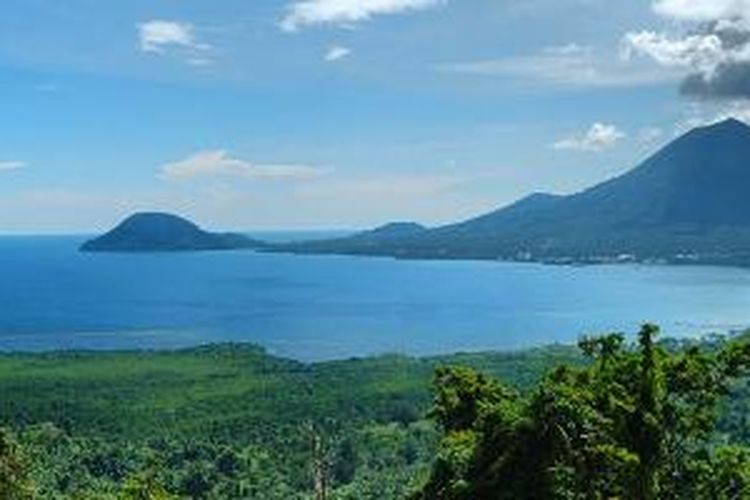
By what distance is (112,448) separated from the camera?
8606 cm

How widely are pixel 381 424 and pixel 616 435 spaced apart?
8754 centimetres

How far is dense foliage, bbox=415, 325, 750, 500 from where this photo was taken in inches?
723

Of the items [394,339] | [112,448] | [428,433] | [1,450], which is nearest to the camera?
[1,450]

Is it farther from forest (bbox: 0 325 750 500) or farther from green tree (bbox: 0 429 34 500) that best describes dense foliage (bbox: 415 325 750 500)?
green tree (bbox: 0 429 34 500)

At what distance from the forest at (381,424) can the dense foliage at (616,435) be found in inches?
1.2

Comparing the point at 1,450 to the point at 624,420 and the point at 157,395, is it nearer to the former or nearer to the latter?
the point at 624,420

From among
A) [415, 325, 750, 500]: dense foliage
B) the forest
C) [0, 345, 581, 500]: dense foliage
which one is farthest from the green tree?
[0, 345, 581, 500]: dense foliage

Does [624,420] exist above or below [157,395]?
above

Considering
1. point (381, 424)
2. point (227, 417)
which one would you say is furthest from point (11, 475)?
point (227, 417)

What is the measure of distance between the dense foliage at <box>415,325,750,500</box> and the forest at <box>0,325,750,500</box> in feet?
0.10

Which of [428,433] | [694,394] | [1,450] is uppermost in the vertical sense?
[694,394]

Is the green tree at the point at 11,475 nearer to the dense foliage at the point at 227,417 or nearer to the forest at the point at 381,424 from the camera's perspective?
the forest at the point at 381,424

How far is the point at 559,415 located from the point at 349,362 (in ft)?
391

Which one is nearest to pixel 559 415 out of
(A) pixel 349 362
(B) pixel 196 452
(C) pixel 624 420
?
(C) pixel 624 420
